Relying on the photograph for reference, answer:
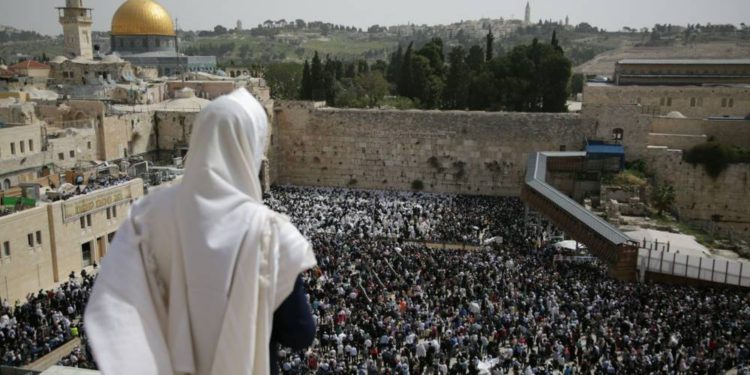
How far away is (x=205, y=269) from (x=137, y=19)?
50307 mm

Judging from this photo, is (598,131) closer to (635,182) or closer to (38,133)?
(635,182)

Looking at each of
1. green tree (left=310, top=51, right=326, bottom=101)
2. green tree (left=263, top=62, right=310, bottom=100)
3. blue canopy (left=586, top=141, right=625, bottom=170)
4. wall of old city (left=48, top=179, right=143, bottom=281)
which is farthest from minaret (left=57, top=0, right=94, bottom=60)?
blue canopy (left=586, top=141, right=625, bottom=170)

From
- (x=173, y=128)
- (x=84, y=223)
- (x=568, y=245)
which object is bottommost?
(x=568, y=245)

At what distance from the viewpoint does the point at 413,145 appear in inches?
1166

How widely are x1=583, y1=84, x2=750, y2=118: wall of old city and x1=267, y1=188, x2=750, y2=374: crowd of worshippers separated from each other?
1506 cm

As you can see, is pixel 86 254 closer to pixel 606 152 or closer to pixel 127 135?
pixel 127 135

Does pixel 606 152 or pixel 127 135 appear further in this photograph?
pixel 127 135

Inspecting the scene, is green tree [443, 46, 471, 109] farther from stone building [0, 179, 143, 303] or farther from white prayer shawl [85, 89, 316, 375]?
white prayer shawl [85, 89, 316, 375]

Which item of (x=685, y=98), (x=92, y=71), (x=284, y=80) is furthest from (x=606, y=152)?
(x=284, y=80)

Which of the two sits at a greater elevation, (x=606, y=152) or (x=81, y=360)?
(x=606, y=152)

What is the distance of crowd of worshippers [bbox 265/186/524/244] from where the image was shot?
22406mm


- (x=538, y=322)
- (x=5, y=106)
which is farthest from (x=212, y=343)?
(x=5, y=106)

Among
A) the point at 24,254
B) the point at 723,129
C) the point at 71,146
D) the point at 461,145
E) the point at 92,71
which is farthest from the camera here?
the point at 92,71

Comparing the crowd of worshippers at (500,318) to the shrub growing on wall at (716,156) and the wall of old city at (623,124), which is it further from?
the wall of old city at (623,124)
